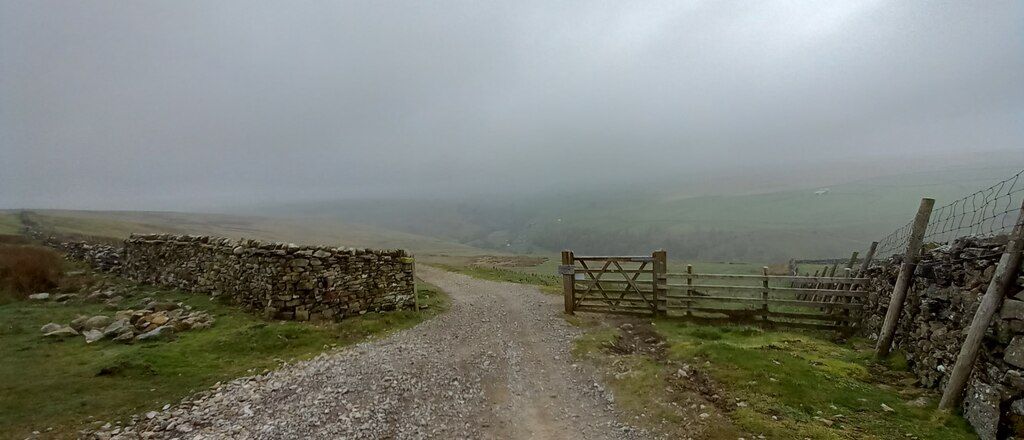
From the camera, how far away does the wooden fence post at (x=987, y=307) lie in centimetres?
754

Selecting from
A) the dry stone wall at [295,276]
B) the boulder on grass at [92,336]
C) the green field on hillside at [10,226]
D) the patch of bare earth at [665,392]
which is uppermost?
the green field on hillside at [10,226]

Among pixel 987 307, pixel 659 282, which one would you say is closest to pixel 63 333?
pixel 659 282

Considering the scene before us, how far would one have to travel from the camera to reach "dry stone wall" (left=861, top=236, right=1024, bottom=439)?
7168mm

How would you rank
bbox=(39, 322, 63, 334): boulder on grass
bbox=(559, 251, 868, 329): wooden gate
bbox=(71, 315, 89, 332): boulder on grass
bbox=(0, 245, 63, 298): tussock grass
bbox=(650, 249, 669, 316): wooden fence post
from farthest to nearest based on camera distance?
bbox=(0, 245, 63, 298): tussock grass → bbox=(650, 249, 669, 316): wooden fence post → bbox=(559, 251, 868, 329): wooden gate → bbox=(71, 315, 89, 332): boulder on grass → bbox=(39, 322, 63, 334): boulder on grass

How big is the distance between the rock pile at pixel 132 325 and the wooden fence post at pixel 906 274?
71.8 ft

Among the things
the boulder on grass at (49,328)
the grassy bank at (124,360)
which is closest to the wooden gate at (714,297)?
the grassy bank at (124,360)

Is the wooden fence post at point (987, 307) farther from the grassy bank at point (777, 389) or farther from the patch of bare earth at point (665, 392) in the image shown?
the patch of bare earth at point (665, 392)

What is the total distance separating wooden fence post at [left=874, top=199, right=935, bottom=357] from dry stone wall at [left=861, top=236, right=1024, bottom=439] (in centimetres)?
20

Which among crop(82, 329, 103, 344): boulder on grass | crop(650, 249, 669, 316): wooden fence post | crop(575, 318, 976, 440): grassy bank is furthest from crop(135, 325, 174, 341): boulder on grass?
crop(650, 249, 669, 316): wooden fence post

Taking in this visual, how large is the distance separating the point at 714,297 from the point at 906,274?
6783mm

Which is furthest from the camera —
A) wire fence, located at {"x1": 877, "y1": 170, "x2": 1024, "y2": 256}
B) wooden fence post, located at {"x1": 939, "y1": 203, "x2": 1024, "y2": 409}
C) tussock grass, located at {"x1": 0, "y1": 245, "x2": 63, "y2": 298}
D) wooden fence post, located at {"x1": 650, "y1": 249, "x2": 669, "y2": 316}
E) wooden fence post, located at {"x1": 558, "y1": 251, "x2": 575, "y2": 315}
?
tussock grass, located at {"x1": 0, "y1": 245, "x2": 63, "y2": 298}

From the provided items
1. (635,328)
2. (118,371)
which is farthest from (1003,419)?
(118,371)

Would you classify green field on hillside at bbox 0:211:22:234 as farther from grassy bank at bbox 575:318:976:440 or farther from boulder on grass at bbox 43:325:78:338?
grassy bank at bbox 575:318:976:440

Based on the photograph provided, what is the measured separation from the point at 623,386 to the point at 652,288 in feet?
27.4
